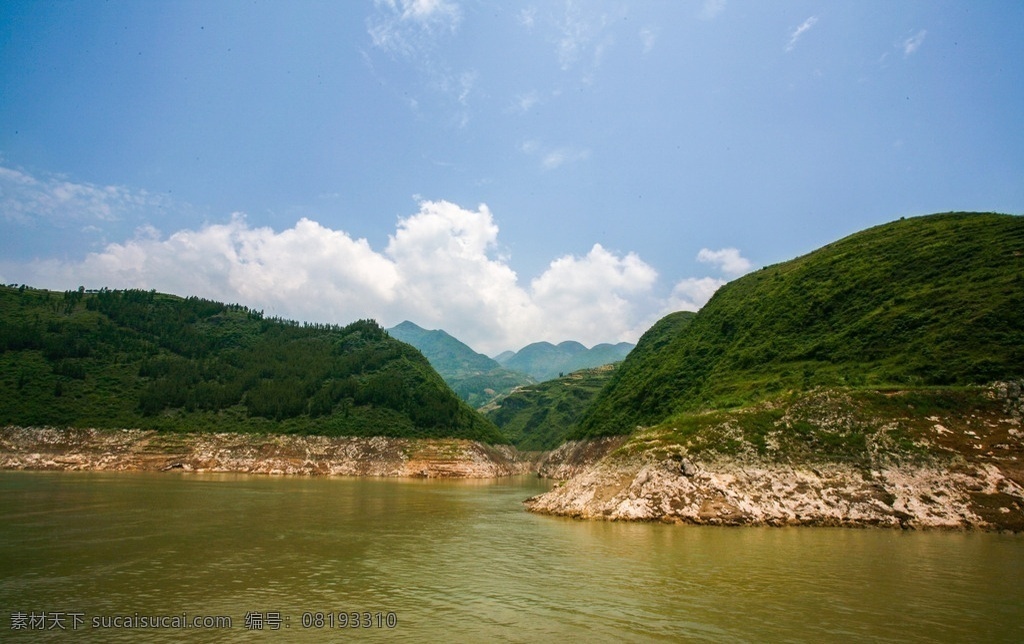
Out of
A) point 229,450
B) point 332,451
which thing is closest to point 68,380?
point 229,450

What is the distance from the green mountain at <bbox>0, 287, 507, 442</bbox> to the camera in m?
103

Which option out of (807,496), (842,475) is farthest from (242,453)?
(842,475)

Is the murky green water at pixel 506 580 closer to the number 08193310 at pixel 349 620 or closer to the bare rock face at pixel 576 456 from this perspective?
the number 08193310 at pixel 349 620

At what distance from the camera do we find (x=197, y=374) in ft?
420

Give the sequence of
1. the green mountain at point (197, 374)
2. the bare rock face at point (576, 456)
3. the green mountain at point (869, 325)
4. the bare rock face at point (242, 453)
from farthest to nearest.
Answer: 1. the green mountain at point (197, 374)
2. the bare rock face at point (576, 456)
3. the bare rock face at point (242, 453)
4. the green mountain at point (869, 325)

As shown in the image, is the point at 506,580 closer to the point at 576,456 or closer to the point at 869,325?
the point at 869,325

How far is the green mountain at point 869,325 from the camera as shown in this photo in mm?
42688

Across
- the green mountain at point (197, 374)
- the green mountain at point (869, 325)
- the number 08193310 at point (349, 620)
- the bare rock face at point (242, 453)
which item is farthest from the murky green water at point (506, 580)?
the green mountain at point (197, 374)

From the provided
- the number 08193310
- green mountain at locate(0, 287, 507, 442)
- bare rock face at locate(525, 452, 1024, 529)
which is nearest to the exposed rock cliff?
bare rock face at locate(525, 452, 1024, 529)

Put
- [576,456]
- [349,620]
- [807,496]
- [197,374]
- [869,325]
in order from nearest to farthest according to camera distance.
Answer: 1. [349,620]
2. [807,496]
3. [869,325]
4. [576,456]
5. [197,374]

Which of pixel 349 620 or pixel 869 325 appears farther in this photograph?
pixel 869 325

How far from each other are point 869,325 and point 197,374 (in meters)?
137

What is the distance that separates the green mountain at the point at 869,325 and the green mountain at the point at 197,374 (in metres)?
58.9

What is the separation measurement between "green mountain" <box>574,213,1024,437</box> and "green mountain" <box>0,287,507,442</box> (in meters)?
58.9
